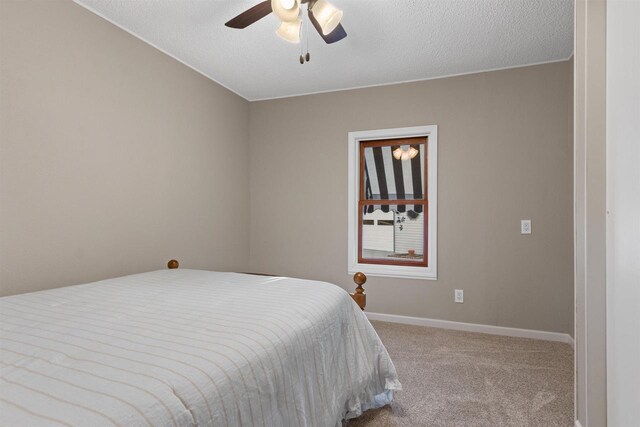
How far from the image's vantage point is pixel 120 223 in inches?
95.0

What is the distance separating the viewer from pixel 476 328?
10.2 ft

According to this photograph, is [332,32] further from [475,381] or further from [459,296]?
[459,296]

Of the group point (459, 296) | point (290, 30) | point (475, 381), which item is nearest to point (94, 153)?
point (290, 30)

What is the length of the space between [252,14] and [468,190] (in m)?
2.39

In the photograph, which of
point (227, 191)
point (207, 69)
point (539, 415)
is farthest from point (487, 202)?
point (207, 69)

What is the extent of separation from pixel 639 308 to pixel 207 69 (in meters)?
3.36

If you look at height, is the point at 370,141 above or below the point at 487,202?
above

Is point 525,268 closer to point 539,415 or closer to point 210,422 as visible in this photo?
point 539,415

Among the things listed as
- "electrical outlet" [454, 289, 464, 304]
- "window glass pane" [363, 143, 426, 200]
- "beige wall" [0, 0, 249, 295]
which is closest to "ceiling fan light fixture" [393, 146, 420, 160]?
"window glass pane" [363, 143, 426, 200]

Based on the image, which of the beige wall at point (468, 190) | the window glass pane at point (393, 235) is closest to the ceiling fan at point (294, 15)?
the beige wall at point (468, 190)

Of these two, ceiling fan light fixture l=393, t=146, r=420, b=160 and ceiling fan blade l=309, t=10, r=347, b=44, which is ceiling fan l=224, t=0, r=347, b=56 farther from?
ceiling fan light fixture l=393, t=146, r=420, b=160

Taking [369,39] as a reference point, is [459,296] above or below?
below

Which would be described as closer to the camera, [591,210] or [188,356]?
[188,356]

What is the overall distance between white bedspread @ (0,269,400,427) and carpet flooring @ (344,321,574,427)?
0.99ft
